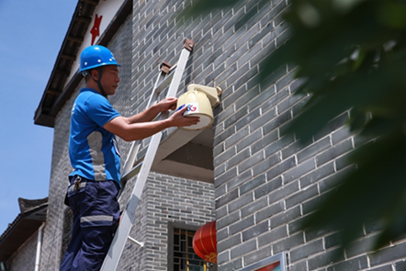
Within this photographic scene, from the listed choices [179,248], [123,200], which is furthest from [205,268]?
[123,200]

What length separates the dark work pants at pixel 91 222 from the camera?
329 centimetres

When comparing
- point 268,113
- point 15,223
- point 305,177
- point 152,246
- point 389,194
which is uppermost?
point 15,223

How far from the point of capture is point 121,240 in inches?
129

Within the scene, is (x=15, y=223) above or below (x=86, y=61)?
above

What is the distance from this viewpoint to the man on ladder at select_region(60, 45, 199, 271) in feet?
10.9

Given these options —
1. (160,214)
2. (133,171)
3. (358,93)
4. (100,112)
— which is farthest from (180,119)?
(160,214)

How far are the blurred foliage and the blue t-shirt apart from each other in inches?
123

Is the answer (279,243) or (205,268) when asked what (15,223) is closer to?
(205,268)

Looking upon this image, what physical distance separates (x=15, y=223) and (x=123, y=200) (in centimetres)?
608

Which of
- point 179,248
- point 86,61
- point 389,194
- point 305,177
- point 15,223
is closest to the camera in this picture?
point 389,194

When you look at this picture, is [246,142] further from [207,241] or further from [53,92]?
[53,92]

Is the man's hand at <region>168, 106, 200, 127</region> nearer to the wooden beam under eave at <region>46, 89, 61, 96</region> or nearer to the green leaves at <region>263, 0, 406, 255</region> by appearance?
the green leaves at <region>263, 0, 406, 255</region>

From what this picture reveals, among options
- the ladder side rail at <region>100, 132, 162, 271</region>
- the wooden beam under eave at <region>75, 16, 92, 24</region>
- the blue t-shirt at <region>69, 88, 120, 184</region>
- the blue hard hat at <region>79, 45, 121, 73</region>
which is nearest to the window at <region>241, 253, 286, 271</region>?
the ladder side rail at <region>100, 132, 162, 271</region>

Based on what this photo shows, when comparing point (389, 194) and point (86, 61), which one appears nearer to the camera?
point (389, 194)
